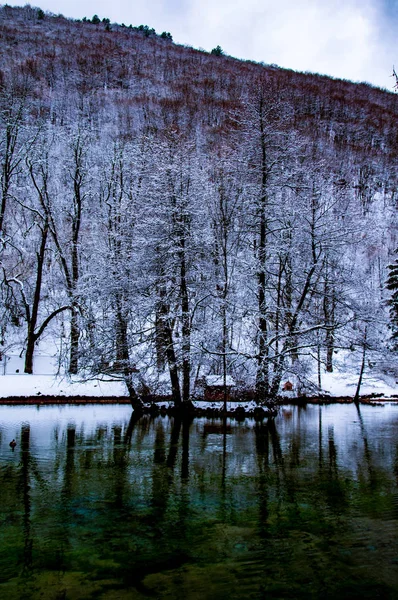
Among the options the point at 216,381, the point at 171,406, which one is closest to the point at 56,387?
the point at 171,406

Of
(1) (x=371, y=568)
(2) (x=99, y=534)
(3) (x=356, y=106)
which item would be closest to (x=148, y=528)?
(2) (x=99, y=534)

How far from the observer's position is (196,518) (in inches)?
314

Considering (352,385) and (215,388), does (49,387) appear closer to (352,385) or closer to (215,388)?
(215,388)

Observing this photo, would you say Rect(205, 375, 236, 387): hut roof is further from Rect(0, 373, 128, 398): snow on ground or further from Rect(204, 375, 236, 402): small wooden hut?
Rect(0, 373, 128, 398): snow on ground

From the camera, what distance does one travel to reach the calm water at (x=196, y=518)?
565 centimetres

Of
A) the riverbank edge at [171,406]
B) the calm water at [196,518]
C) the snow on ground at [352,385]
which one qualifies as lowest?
the calm water at [196,518]

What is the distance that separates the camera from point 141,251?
22.6 m

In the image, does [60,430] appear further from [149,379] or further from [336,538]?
[336,538]

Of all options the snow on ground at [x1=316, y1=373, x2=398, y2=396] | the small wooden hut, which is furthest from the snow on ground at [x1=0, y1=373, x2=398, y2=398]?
the snow on ground at [x1=316, y1=373, x2=398, y2=396]

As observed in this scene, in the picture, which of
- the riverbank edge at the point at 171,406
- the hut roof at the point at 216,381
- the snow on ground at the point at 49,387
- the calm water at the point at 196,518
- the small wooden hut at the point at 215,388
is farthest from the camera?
the snow on ground at the point at 49,387

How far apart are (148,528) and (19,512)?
217 centimetres

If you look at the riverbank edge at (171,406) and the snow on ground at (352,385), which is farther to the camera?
the snow on ground at (352,385)

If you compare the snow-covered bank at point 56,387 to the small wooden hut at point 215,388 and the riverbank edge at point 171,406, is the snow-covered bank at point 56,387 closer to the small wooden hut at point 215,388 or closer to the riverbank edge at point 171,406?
the riverbank edge at point 171,406

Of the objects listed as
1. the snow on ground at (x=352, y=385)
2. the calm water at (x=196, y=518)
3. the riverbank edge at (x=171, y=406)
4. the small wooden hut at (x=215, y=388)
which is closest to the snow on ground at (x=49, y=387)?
the riverbank edge at (x=171, y=406)
